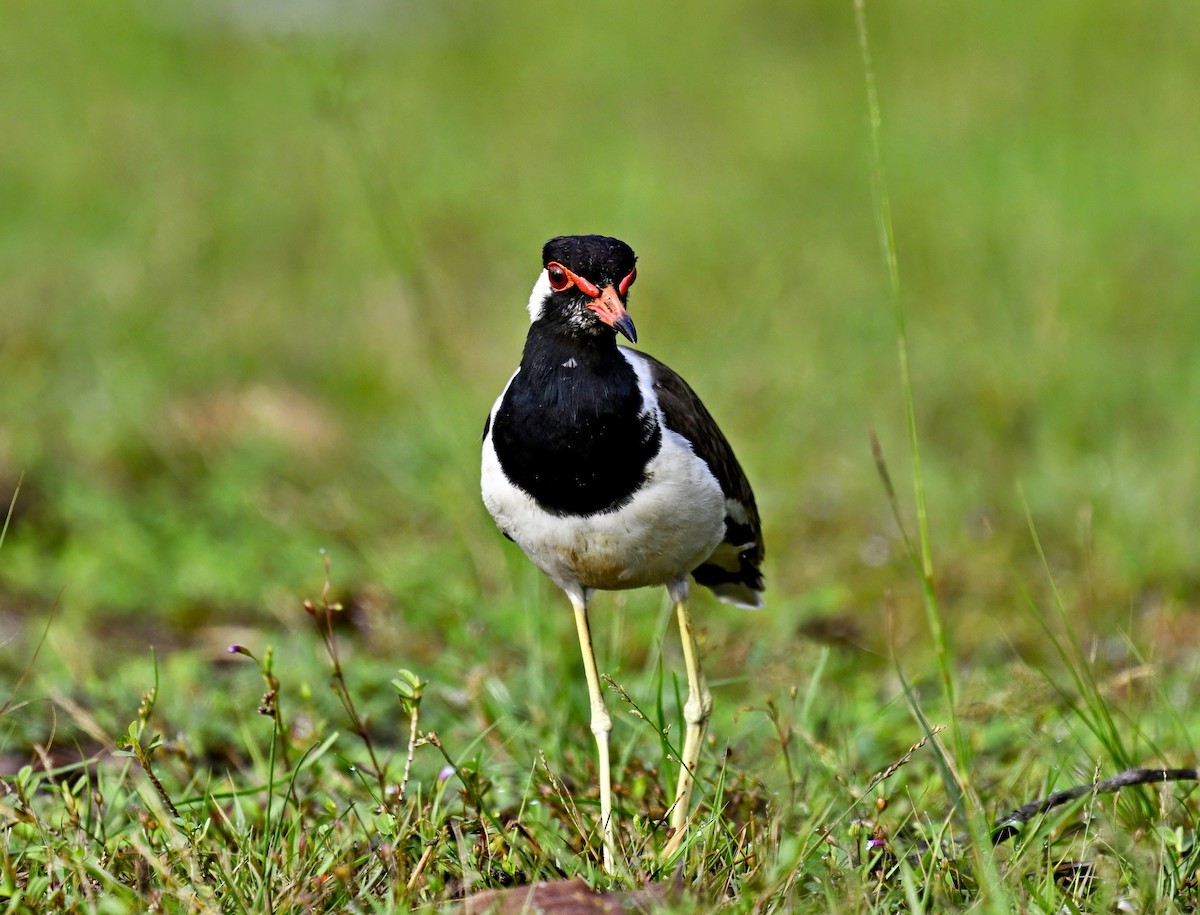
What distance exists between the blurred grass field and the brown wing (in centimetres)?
27

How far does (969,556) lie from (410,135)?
649cm

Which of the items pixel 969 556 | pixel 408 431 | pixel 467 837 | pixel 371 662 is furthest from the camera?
pixel 408 431

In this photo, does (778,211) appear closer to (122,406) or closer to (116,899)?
(122,406)

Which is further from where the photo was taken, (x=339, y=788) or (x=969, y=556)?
(x=969, y=556)

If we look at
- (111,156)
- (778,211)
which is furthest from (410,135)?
(778,211)

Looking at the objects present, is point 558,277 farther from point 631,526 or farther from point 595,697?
point 595,697

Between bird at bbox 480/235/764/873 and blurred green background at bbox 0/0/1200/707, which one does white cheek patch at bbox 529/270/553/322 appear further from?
blurred green background at bbox 0/0/1200/707

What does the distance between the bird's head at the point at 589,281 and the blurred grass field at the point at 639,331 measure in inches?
36.6

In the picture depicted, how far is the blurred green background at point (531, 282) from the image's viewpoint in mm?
5523

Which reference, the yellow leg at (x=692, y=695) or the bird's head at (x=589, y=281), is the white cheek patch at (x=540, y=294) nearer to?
the bird's head at (x=589, y=281)

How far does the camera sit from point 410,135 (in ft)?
35.8

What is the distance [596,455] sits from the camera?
11.0 ft

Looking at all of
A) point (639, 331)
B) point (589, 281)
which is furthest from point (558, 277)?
point (639, 331)

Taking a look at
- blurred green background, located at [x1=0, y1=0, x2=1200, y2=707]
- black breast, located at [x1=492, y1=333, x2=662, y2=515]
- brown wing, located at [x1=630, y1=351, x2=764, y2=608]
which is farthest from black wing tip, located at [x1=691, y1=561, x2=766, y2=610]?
black breast, located at [x1=492, y1=333, x2=662, y2=515]
